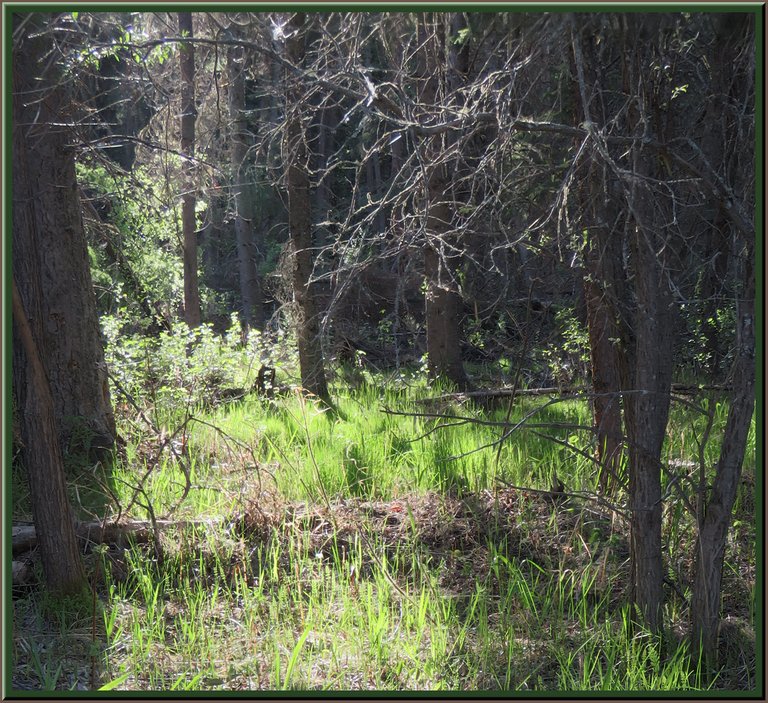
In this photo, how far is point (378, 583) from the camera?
409cm

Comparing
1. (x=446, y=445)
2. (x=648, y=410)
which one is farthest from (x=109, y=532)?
(x=648, y=410)

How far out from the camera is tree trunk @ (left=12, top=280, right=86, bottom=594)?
3.95 meters

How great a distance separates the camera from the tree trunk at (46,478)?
3949 mm

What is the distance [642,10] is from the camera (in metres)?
2.95

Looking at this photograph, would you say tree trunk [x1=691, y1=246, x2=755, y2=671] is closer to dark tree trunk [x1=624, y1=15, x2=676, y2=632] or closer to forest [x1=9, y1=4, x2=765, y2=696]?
forest [x1=9, y1=4, x2=765, y2=696]

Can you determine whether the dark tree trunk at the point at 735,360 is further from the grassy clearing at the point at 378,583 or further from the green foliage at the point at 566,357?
the green foliage at the point at 566,357

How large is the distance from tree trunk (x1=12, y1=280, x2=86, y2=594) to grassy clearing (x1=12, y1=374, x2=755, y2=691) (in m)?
0.16

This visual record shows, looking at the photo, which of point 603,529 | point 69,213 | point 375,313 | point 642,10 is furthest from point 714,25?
point 375,313

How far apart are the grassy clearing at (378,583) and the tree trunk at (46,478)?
16 cm

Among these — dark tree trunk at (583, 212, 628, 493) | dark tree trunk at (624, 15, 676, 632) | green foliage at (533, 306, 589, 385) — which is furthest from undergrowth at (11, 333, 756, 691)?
green foliage at (533, 306, 589, 385)

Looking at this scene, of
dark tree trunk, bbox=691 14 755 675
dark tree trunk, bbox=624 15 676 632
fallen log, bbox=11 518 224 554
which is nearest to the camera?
dark tree trunk, bbox=691 14 755 675

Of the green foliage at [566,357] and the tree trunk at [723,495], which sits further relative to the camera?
the green foliage at [566,357]

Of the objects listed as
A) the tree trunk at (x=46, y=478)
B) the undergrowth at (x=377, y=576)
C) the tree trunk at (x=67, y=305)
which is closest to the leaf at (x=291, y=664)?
the undergrowth at (x=377, y=576)

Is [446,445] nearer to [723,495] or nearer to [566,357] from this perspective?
[723,495]
